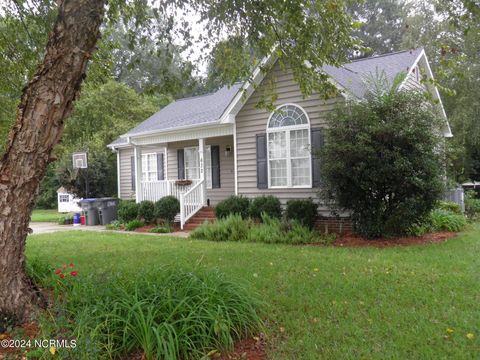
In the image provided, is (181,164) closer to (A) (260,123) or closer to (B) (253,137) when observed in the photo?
(B) (253,137)

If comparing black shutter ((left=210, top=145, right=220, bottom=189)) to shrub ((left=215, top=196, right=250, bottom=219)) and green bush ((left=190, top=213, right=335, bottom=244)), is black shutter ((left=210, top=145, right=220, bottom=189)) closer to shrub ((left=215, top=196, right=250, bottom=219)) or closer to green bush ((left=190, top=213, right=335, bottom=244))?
shrub ((left=215, top=196, right=250, bottom=219))

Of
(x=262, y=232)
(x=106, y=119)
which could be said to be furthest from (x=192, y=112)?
(x=106, y=119)

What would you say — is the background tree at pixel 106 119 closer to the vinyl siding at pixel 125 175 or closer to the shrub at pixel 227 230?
the vinyl siding at pixel 125 175

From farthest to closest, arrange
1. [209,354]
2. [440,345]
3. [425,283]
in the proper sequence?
[425,283], [440,345], [209,354]

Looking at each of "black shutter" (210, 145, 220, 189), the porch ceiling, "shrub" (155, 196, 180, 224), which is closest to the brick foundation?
the porch ceiling

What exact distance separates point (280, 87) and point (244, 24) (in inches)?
139

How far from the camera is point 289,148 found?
11.2 meters

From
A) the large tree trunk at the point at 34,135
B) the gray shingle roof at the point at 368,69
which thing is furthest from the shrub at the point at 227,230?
the large tree trunk at the point at 34,135

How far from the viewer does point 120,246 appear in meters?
9.73

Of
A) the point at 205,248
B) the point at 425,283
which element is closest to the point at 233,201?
the point at 205,248

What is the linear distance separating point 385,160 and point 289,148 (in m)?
3.18

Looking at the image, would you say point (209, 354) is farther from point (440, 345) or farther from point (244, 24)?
point (244, 24)

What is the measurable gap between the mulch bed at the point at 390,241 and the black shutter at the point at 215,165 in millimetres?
6321

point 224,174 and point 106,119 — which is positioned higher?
point 106,119
